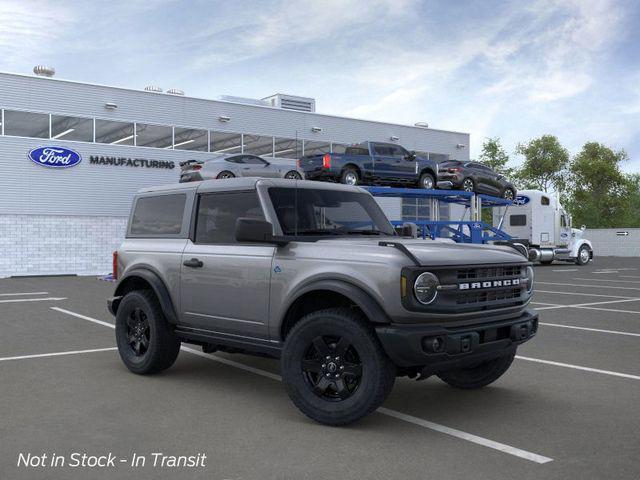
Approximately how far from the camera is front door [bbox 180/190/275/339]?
5.61 m

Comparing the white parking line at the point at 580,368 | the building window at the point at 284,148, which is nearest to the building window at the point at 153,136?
the building window at the point at 284,148

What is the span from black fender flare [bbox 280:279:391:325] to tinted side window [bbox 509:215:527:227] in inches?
1061

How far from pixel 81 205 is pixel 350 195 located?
75.5 ft

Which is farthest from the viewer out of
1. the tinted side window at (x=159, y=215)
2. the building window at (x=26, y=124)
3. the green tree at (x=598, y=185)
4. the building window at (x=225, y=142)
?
the green tree at (x=598, y=185)

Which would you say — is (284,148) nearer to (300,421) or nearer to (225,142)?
(225,142)

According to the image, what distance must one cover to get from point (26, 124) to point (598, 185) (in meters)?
59.1

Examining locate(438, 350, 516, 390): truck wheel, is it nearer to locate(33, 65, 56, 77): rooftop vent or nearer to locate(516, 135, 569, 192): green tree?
locate(33, 65, 56, 77): rooftop vent

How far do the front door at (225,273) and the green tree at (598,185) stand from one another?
222ft

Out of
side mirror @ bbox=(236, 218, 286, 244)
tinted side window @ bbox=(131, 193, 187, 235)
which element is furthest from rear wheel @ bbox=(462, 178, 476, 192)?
side mirror @ bbox=(236, 218, 286, 244)

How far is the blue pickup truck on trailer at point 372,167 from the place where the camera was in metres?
19.6

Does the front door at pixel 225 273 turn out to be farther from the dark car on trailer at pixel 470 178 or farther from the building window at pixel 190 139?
the building window at pixel 190 139

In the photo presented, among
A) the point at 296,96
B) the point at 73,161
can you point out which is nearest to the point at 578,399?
the point at 73,161

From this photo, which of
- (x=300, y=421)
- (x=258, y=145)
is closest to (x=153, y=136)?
(x=258, y=145)

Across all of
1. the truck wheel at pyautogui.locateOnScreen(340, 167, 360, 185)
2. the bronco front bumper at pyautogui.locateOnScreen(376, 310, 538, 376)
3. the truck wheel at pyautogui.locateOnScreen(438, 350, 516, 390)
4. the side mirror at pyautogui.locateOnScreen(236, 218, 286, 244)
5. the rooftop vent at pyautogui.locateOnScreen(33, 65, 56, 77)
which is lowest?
the truck wheel at pyautogui.locateOnScreen(438, 350, 516, 390)
